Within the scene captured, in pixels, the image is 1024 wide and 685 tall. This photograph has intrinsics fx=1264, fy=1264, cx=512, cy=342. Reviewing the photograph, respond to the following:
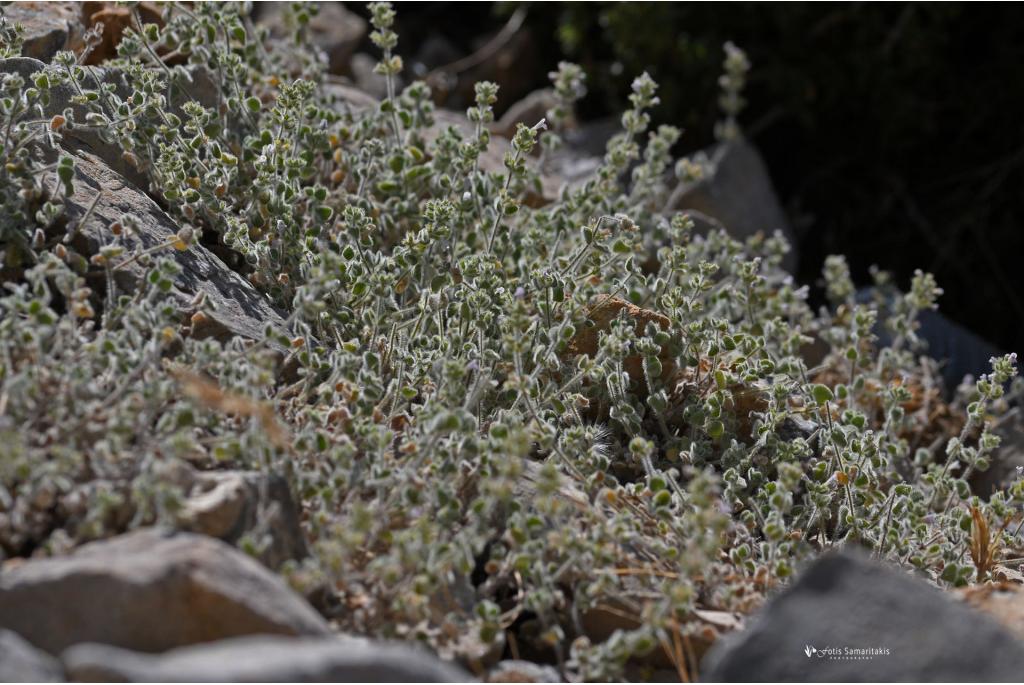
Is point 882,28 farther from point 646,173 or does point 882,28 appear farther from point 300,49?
point 300,49

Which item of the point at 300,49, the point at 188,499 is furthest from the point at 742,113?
the point at 188,499

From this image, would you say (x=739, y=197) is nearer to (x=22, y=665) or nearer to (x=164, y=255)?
(x=164, y=255)

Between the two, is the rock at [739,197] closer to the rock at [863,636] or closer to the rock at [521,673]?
the rock at [521,673]

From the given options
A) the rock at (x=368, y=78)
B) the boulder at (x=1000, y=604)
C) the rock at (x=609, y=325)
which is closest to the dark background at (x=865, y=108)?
the rock at (x=368, y=78)

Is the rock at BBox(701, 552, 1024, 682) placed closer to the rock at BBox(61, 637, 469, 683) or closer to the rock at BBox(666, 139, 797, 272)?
the rock at BBox(61, 637, 469, 683)

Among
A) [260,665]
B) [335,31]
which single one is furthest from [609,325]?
[335,31]
